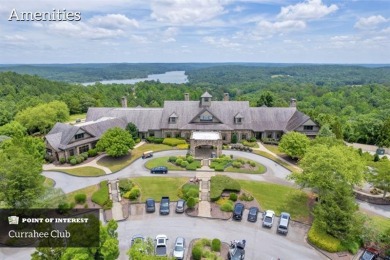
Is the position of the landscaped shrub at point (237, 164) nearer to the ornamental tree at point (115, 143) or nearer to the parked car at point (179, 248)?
the ornamental tree at point (115, 143)

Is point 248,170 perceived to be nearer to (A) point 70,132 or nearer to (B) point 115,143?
(B) point 115,143

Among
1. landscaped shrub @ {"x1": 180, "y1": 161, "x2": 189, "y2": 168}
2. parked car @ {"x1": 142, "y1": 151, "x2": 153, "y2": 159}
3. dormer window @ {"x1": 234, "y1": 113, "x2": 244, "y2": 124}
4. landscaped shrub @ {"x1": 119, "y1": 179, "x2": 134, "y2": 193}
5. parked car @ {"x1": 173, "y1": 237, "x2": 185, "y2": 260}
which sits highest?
dormer window @ {"x1": 234, "y1": 113, "x2": 244, "y2": 124}

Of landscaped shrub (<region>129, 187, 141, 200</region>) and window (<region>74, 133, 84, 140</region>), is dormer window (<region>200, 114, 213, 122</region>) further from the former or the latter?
landscaped shrub (<region>129, 187, 141, 200</region>)

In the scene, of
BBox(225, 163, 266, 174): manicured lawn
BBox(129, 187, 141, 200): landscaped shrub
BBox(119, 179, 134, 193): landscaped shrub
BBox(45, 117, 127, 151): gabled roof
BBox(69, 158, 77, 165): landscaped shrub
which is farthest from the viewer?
BBox(45, 117, 127, 151): gabled roof

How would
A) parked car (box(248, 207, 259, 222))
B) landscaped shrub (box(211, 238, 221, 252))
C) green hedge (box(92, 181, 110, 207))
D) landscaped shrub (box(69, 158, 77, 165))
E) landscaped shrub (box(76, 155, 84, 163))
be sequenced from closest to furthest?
landscaped shrub (box(211, 238, 221, 252))
parked car (box(248, 207, 259, 222))
green hedge (box(92, 181, 110, 207))
landscaped shrub (box(69, 158, 77, 165))
landscaped shrub (box(76, 155, 84, 163))

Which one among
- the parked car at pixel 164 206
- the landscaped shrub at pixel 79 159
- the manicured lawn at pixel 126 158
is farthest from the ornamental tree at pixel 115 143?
the parked car at pixel 164 206

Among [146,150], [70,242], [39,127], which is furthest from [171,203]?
[39,127]

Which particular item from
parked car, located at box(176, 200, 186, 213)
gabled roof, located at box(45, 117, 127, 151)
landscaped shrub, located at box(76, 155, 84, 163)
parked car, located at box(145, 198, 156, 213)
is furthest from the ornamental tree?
parked car, located at box(176, 200, 186, 213)
